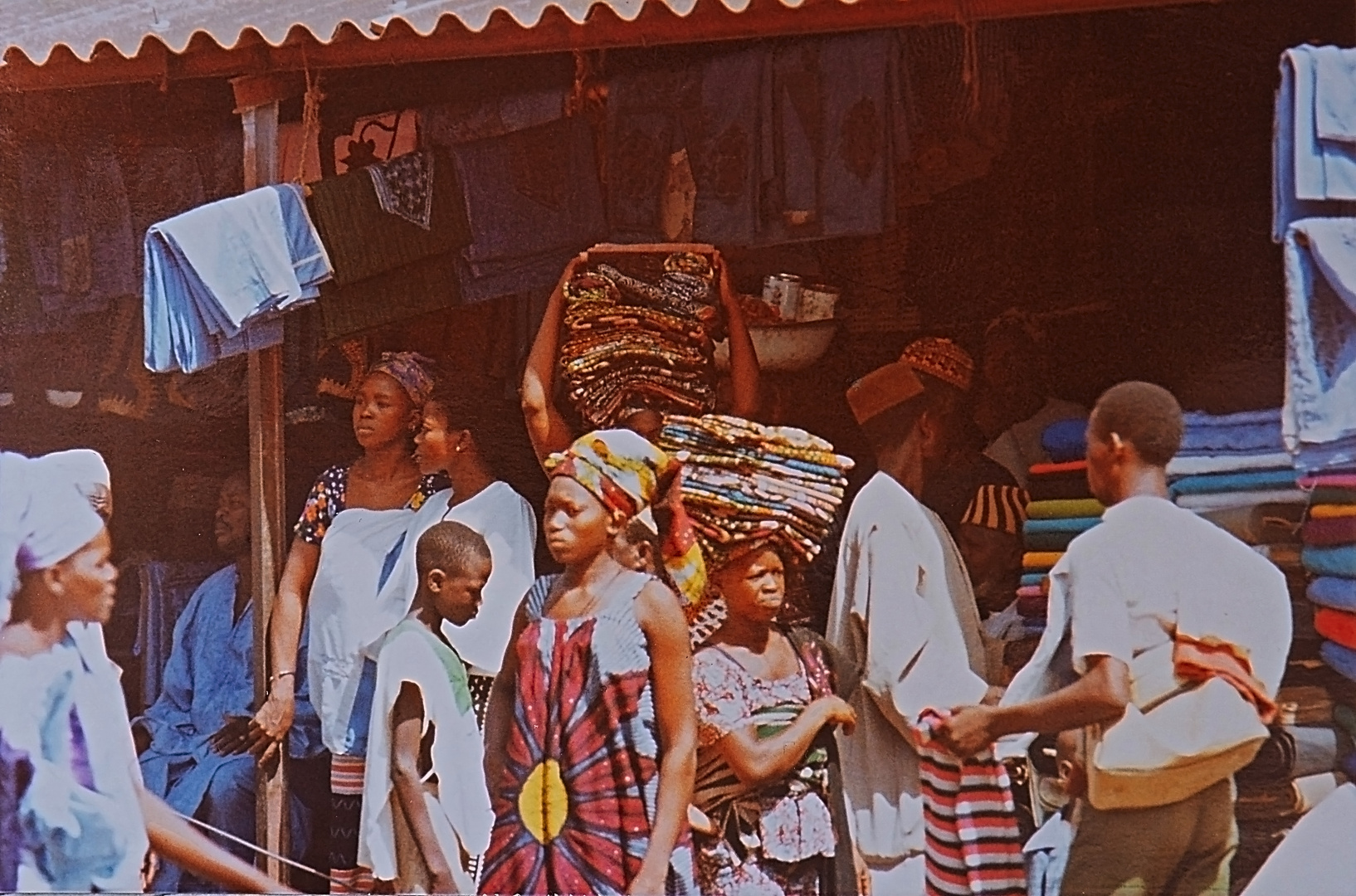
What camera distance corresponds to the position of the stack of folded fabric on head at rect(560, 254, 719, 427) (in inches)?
192

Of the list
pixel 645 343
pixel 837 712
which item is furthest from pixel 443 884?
pixel 645 343

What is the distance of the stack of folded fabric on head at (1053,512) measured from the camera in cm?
467

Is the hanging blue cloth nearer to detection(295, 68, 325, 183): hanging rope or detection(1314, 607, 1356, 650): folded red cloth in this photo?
detection(295, 68, 325, 183): hanging rope

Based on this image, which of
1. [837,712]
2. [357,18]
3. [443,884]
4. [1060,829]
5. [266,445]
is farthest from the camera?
[266,445]

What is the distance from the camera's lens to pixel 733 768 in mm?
4746

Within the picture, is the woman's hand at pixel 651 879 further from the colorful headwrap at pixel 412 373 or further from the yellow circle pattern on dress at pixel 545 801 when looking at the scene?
the colorful headwrap at pixel 412 373

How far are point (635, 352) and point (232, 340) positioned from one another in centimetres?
130

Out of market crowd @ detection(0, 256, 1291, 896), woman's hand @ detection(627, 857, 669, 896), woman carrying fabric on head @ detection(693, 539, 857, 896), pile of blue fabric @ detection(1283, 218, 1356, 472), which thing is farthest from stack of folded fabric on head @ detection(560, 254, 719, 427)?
pile of blue fabric @ detection(1283, 218, 1356, 472)

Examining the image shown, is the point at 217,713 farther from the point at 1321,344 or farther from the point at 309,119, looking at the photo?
the point at 1321,344

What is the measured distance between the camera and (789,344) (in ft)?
16.0

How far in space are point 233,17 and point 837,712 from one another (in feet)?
9.44

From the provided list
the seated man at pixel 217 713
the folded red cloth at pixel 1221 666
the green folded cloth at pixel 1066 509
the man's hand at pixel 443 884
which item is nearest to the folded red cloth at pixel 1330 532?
the folded red cloth at pixel 1221 666

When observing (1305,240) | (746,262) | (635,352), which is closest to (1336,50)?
(1305,240)

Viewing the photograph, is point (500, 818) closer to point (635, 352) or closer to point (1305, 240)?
point (635, 352)
